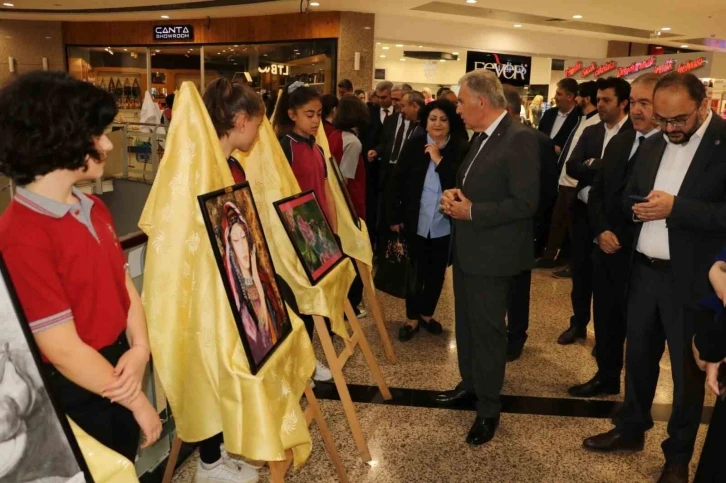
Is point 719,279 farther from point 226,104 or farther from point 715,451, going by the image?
point 226,104

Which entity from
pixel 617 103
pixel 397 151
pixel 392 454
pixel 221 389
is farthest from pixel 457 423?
pixel 397 151

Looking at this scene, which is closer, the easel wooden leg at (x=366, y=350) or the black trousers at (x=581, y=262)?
the easel wooden leg at (x=366, y=350)

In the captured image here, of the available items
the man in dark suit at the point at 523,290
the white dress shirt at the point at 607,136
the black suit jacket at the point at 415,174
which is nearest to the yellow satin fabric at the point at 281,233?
the black suit jacket at the point at 415,174

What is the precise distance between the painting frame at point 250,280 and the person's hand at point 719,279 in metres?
1.36

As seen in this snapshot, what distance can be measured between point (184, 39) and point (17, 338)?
43.9 ft

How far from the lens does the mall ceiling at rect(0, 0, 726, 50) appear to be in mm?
9312

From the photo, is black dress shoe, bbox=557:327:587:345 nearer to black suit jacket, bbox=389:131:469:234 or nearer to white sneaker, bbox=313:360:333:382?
black suit jacket, bbox=389:131:469:234

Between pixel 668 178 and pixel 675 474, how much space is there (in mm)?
1268

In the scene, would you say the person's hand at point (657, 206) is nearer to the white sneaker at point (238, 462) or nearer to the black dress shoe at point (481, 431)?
the black dress shoe at point (481, 431)

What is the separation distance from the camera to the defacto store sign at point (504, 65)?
1209 cm

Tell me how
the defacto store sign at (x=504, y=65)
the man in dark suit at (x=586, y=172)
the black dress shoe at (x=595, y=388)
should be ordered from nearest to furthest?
the black dress shoe at (x=595, y=388) < the man in dark suit at (x=586, y=172) < the defacto store sign at (x=504, y=65)

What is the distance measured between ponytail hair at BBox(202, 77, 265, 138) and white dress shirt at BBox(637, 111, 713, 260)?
1743 mm

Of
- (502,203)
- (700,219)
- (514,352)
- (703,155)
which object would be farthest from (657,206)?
(514,352)

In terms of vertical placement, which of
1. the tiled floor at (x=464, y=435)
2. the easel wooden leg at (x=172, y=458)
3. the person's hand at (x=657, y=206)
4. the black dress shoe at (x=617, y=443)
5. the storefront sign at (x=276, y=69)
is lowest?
the tiled floor at (x=464, y=435)
